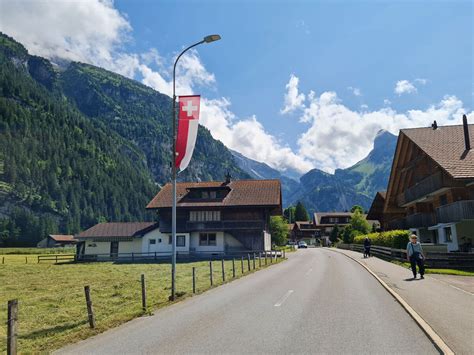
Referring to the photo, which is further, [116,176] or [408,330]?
[116,176]

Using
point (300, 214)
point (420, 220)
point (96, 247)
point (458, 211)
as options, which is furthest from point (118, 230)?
point (300, 214)

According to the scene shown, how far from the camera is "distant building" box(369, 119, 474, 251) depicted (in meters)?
28.4

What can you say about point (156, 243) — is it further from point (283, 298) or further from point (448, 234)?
point (283, 298)

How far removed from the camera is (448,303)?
11188 mm

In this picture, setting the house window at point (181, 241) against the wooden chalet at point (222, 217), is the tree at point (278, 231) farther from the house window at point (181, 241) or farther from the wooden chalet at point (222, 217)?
the house window at point (181, 241)

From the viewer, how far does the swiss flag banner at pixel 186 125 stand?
14.7 m

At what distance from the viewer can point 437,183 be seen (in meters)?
31.2

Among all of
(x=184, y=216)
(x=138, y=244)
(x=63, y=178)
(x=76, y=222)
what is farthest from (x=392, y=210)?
(x=63, y=178)

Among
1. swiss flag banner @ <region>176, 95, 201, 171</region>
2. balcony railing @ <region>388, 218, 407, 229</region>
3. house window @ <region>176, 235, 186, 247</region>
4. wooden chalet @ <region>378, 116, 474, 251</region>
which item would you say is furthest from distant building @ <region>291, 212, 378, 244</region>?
swiss flag banner @ <region>176, 95, 201, 171</region>

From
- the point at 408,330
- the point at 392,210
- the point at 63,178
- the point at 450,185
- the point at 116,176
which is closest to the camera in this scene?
the point at 408,330

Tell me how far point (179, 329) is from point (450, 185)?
27812 mm

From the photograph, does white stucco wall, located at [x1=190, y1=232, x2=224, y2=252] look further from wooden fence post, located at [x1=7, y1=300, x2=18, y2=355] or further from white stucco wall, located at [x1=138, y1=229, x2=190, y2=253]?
wooden fence post, located at [x1=7, y1=300, x2=18, y2=355]

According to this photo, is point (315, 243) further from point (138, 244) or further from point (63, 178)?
point (63, 178)

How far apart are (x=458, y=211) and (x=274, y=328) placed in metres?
24.8
